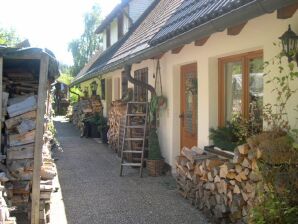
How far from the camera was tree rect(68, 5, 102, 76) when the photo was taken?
44.0 meters

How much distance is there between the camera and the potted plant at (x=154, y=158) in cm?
899

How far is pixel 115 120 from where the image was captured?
12711 mm

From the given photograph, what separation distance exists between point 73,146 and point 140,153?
501 cm

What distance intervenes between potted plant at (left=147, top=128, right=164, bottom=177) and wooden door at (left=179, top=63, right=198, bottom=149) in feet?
1.86

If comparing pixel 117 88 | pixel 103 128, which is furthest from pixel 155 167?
pixel 117 88

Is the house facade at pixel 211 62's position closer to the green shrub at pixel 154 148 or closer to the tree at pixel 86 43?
the green shrub at pixel 154 148

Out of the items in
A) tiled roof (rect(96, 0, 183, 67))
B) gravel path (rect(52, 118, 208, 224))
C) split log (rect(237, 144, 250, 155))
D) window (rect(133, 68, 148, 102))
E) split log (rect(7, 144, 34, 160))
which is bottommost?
gravel path (rect(52, 118, 208, 224))

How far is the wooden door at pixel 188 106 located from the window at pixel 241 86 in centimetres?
113

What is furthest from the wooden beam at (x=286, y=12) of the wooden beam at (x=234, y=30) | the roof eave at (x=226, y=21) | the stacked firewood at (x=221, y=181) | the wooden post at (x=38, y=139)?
the wooden post at (x=38, y=139)

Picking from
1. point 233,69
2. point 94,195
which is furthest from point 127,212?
point 233,69

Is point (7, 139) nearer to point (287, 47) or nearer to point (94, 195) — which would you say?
point (94, 195)

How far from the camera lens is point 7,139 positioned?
5812 millimetres

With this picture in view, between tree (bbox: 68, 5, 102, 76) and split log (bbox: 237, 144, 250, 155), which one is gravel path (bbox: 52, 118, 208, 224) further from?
tree (bbox: 68, 5, 102, 76)

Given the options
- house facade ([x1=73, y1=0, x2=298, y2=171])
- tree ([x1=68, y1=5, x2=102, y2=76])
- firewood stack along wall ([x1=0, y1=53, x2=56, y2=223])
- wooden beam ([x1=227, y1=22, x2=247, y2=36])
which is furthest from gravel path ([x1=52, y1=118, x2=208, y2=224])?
tree ([x1=68, y1=5, x2=102, y2=76])
